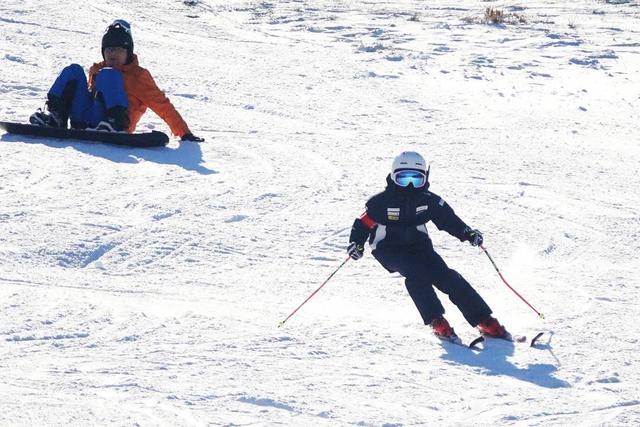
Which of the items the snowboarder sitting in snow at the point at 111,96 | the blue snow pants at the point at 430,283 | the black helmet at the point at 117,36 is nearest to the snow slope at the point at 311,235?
the blue snow pants at the point at 430,283

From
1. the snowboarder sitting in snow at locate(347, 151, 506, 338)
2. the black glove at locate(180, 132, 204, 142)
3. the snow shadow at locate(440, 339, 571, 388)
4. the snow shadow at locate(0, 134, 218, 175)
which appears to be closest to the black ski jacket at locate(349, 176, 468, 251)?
the snowboarder sitting in snow at locate(347, 151, 506, 338)

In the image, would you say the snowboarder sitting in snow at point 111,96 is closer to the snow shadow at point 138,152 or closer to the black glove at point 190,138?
the black glove at point 190,138

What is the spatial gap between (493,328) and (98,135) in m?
4.40

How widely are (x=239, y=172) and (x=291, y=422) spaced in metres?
4.18

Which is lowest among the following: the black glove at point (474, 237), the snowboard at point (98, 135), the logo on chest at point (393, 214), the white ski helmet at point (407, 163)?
the snowboard at point (98, 135)

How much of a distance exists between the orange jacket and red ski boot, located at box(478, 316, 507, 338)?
4.26 metres

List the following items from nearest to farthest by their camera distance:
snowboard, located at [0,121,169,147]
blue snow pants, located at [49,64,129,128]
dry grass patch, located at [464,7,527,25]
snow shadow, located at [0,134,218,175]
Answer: snow shadow, located at [0,134,218,175]
snowboard, located at [0,121,169,147]
blue snow pants, located at [49,64,129,128]
dry grass patch, located at [464,7,527,25]

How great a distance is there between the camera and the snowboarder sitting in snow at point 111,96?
913cm

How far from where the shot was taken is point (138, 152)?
29.4 ft

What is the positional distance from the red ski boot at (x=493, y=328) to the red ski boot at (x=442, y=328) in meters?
0.18

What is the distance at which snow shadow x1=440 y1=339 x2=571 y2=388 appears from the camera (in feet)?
16.8

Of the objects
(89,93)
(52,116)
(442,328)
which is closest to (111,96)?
(89,93)

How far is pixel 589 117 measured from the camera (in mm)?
10391

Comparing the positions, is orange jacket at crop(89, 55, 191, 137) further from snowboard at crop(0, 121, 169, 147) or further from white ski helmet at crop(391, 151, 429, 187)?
white ski helmet at crop(391, 151, 429, 187)
